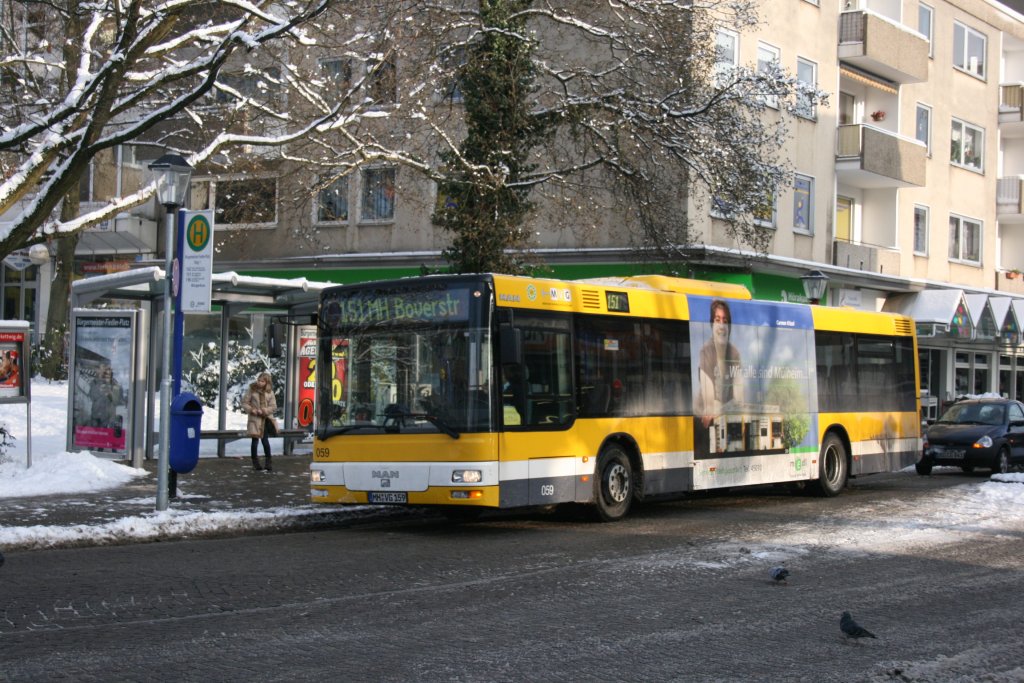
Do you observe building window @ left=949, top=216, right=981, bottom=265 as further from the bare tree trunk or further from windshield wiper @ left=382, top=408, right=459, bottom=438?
windshield wiper @ left=382, top=408, right=459, bottom=438

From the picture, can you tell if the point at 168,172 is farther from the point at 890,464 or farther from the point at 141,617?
the point at 890,464

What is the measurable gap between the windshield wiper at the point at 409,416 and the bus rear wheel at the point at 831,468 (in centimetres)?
781

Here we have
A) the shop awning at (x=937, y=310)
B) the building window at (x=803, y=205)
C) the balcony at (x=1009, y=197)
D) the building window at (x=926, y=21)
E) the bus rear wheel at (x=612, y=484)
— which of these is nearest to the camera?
the bus rear wheel at (x=612, y=484)

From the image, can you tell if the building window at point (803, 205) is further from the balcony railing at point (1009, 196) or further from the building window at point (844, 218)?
the balcony railing at point (1009, 196)

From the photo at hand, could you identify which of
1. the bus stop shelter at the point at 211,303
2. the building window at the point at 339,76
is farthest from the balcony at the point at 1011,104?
the bus stop shelter at the point at 211,303

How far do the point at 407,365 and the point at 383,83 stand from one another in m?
9.72

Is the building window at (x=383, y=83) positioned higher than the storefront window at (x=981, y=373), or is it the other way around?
the building window at (x=383, y=83)

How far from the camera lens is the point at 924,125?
42.6 m

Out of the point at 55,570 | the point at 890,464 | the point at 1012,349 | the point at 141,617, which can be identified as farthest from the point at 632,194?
the point at 1012,349

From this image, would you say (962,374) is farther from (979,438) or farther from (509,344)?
(509,344)

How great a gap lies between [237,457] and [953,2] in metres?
31.2

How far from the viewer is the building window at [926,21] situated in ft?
137

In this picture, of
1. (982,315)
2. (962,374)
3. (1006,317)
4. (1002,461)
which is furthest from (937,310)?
(1002,461)

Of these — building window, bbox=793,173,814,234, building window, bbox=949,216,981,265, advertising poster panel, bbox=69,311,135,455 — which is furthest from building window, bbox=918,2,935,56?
advertising poster panel, bbox=69,311,135,455
